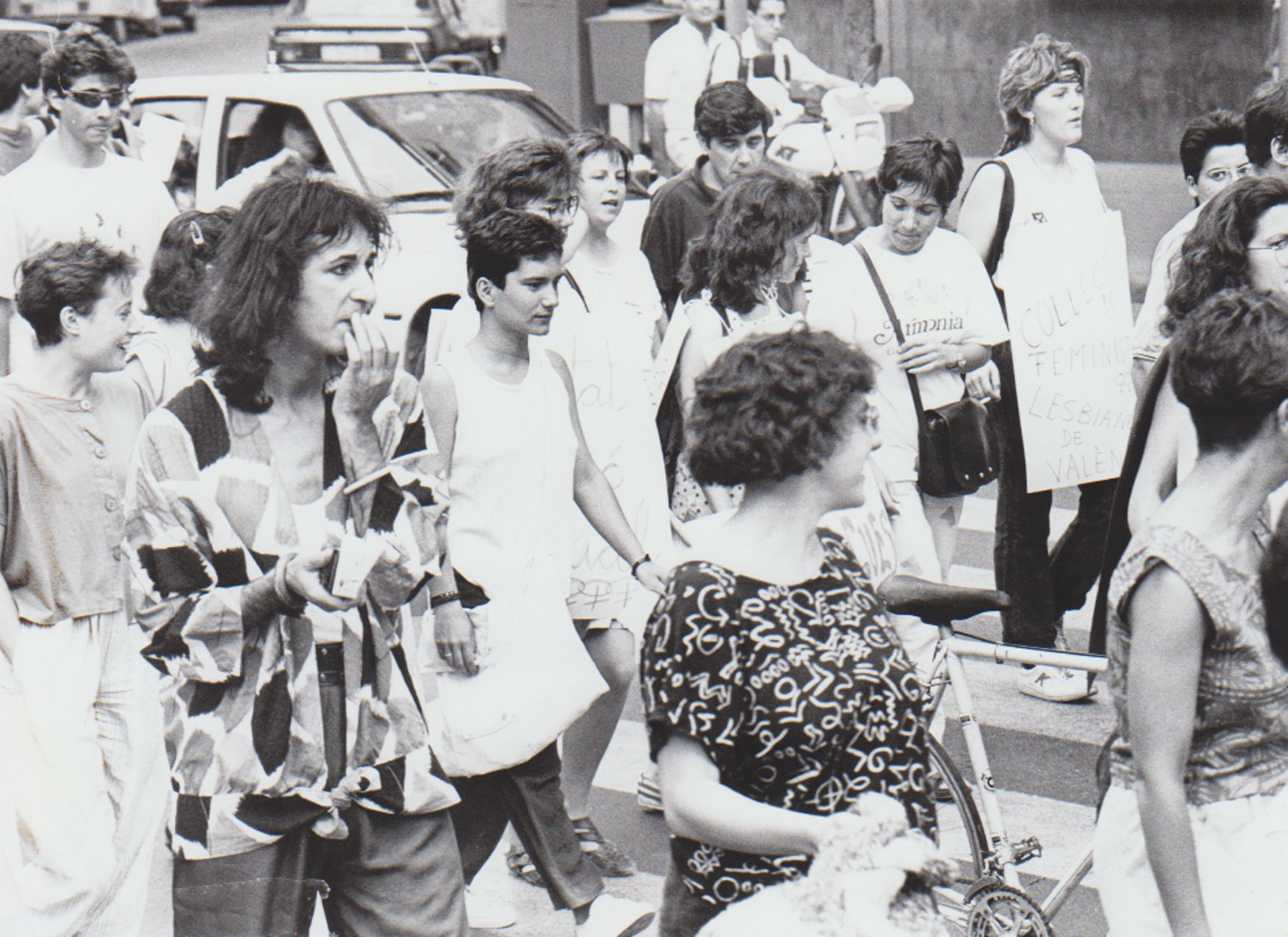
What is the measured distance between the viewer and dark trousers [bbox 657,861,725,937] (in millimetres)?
2982

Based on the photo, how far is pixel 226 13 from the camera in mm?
38562

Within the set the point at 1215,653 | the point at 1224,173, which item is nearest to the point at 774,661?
the point at 1215,653

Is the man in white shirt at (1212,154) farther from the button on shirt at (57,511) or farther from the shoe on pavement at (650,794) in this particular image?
the button on shirt at (57,511)

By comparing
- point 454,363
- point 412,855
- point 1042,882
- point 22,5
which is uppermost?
point 22,5

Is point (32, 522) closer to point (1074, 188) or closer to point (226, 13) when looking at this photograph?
point (1074, 188)

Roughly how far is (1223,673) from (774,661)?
28.3 inches

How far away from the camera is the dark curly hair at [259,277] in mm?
3395

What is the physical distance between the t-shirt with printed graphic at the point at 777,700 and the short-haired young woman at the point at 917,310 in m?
2.75

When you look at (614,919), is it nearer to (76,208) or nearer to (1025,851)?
(1025,851)

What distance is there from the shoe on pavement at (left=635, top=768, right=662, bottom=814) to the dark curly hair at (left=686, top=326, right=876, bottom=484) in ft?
9.10

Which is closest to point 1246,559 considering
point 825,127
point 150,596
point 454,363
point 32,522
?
point 150,596

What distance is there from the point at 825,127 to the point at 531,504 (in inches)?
295

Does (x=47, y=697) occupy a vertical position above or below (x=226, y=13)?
below

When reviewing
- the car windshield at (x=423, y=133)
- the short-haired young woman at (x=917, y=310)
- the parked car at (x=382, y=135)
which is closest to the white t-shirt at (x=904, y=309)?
the short-haired young woman at (x=917, y=310)
